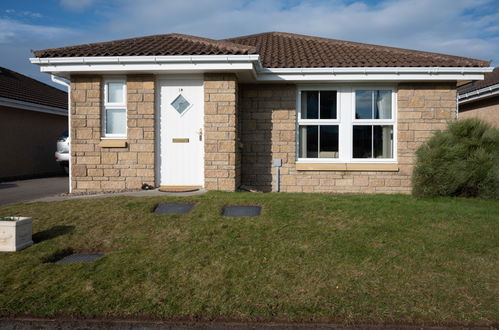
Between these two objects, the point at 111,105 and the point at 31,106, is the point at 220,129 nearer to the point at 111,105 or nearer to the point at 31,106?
the point at 111,105

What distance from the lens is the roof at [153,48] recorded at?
8352 millimetres

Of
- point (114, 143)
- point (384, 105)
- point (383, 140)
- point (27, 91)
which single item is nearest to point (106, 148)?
point (114, 143)

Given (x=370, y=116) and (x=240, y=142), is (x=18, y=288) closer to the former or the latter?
(x=240, y=142)

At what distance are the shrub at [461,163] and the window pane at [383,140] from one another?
3.72 feet

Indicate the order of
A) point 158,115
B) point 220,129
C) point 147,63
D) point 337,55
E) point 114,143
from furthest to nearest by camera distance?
1. point 337,55
2. point 158,115
3. point 114,143
4. point 220,129
5. point 147,63

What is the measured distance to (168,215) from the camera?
20.9 feet

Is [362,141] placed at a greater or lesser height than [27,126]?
lesser

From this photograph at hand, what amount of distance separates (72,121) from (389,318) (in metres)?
7.93

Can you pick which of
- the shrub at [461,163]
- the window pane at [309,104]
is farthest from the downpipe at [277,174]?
the shrub at [461,163]

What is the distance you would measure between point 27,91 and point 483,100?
1806cm

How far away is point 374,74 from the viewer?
9.16 m

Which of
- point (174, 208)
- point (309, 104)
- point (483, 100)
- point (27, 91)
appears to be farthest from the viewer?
point (27, 91)

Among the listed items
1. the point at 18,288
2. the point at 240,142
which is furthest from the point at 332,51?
the point at 18,288

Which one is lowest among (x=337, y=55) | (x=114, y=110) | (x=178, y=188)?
(x=178, y=188)
